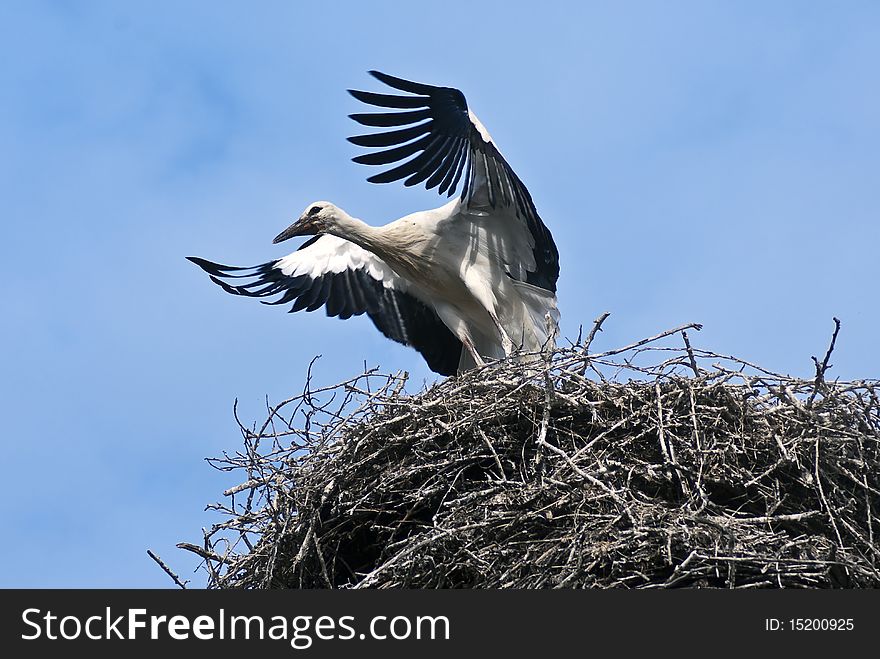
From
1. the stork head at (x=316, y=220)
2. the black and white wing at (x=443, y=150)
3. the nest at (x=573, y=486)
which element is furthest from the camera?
the stork head at (x=316, y=220)

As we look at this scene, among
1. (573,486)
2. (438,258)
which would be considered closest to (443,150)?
(438,258)

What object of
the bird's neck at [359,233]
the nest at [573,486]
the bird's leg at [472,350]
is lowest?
the nest at [573,486]

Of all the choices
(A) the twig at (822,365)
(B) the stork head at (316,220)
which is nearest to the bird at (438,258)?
(B) the stork head at (316,220)

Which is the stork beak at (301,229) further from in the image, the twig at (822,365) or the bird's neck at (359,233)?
the twig at (822,365)

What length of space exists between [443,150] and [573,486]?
2162 mm

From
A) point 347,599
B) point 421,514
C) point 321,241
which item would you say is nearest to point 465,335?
point 321,241

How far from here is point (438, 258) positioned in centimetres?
713

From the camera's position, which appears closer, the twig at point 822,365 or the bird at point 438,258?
the twig at point 822,365

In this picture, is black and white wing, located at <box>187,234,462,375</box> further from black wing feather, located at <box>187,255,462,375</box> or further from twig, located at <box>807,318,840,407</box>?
twig, located at <box>807,318,840,407</box>

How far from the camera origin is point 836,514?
5055mm

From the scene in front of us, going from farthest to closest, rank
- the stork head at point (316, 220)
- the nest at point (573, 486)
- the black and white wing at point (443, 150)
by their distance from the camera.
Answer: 1. the stork head at point (316, 220)
2. the black and white wing at point (443, 150)
3. the nest at point (573, 486)

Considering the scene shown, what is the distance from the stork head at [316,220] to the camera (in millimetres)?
7223

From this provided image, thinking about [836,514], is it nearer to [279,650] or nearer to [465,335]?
[279,650]

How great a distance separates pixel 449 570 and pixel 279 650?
98 centimetres
